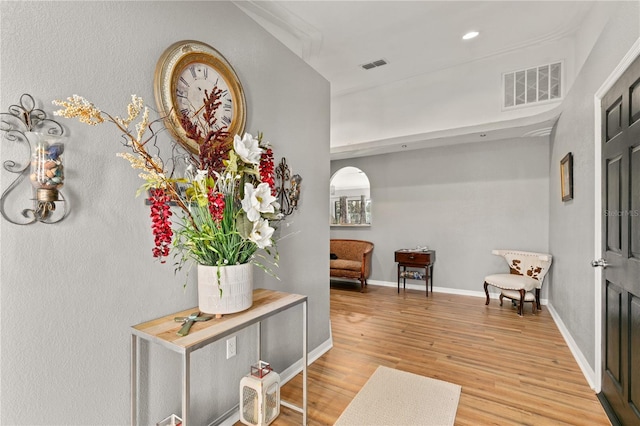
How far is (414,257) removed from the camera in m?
5.00

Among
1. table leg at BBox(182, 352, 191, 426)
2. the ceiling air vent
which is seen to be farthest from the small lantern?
the ceiling air vent

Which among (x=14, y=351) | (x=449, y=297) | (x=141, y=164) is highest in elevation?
(x=141, y=164)

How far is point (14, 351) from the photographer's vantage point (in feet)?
3.61

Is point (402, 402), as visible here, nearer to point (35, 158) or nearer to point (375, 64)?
point (35, 158)

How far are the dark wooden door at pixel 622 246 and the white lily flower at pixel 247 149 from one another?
195cm

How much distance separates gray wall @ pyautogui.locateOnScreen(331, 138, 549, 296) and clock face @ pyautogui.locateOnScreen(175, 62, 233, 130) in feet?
14.0

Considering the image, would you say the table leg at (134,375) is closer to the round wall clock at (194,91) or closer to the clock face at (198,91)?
the round wall clock at (194,91)

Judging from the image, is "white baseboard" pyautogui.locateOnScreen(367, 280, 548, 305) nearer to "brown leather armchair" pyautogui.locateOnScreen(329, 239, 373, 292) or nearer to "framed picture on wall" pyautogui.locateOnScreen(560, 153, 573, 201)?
"brown leather armchair" pyautogui.locateOnScreen(329, 239, 373, 292)

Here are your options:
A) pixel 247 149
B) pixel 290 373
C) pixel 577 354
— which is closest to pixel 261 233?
pixel 247 149

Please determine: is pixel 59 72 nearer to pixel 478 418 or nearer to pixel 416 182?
pixel 478 418

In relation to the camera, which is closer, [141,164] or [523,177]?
[141,164]

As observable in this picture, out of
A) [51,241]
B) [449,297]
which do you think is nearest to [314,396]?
[51,241]

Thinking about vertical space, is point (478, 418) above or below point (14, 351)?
below

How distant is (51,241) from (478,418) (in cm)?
252
